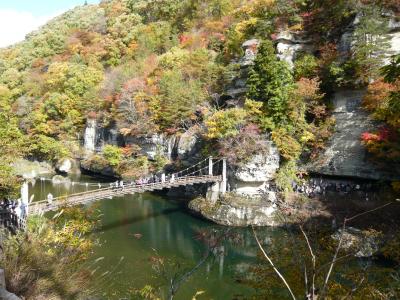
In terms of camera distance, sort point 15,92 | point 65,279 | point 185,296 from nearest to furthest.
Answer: point 65,279, point 185,296, point 15,92

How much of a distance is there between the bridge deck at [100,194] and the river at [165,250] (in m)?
1.18

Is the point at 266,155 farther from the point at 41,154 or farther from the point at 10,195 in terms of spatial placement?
the point at 41,154

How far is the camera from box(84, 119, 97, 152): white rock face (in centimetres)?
3616

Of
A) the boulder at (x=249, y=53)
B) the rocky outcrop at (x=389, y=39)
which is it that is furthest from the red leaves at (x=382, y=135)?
the boulder at (x=249, y=53)

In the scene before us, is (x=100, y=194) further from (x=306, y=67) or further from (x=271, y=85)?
(x=306, y=67)

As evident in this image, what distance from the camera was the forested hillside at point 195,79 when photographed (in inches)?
834

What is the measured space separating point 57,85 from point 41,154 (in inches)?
370

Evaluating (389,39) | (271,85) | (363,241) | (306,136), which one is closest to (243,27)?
(271,85)

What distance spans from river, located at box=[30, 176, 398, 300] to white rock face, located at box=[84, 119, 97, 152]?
1095 cm

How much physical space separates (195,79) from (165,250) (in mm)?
17077

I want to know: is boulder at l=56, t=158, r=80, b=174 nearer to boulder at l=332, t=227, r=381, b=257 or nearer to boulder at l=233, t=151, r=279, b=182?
boulder at l=233, t=151, r=279, b=182

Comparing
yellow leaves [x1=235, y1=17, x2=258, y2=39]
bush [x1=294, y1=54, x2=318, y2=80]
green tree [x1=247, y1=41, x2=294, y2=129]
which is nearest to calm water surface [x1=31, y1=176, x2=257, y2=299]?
→ green tree [x1=247, y1=41, x2=294, y2=129]

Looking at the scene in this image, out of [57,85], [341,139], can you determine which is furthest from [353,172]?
[57,85]

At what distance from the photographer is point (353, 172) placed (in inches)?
814
